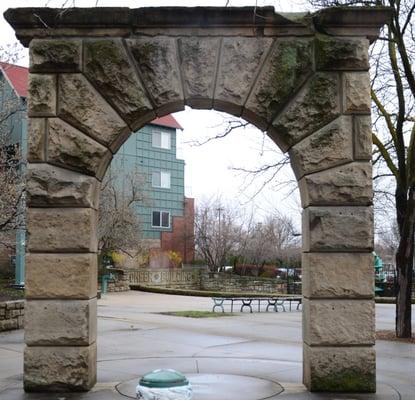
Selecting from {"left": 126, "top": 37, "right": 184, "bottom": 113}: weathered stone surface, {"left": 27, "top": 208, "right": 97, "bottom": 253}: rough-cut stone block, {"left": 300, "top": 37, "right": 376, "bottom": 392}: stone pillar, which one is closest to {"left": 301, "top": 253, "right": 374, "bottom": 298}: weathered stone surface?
{"left": 300, "top": 37, "right": 376, "bottom": 392}: stone pillar

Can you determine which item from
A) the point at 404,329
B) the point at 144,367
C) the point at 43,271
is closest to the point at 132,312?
the point at 404,329

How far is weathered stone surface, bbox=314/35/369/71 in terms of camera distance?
7.85 meters

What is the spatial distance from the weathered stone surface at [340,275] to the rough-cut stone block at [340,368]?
66 cm

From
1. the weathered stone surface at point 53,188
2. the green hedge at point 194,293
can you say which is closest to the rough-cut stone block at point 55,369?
the weathered stone surface at point 53,188

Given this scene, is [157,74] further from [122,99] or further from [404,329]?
[404,329]

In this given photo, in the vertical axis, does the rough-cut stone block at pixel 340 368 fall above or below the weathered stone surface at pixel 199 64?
below

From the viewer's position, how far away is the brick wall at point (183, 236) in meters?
52.0

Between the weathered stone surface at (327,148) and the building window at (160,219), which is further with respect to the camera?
the building window at (160,219)

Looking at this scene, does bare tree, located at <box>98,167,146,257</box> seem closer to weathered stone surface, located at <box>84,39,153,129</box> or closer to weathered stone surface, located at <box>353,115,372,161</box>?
weathered stone surface, located at <box>84,39,153,129</box>

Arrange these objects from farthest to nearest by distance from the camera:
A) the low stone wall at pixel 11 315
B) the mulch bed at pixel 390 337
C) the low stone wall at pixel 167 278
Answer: the low stone wall at pixel 167 278
the low stone wall at pixel 11 315
the mulch bed at pixel 390 337

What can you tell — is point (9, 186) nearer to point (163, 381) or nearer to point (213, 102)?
point (213, 102)

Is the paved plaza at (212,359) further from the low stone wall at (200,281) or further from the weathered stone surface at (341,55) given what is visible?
the low stone wall at (200,281)

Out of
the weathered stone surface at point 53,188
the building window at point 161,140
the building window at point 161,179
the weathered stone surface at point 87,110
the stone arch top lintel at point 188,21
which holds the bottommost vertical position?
the weathered stone surface at point 53,188

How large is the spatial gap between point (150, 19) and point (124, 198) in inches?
1257
